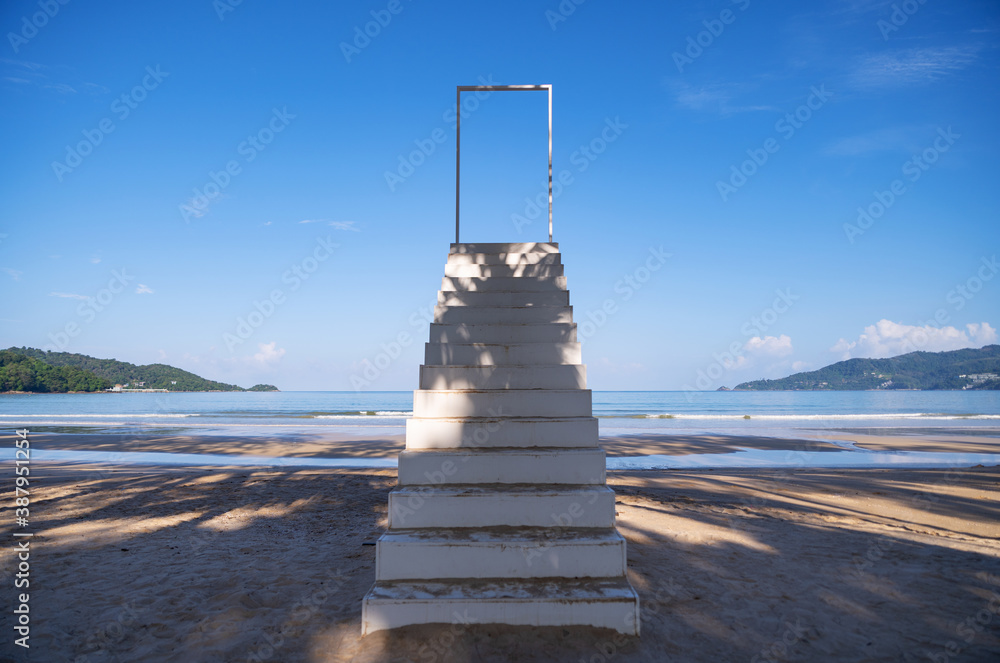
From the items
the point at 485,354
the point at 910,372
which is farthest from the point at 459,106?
the point at 910,372

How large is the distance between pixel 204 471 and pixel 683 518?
30.1 feet

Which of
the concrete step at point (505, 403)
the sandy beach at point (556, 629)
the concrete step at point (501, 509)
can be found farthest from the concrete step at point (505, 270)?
the sandy beach at point (556, 629)

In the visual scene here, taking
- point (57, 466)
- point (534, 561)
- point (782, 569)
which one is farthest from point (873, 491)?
point (57, 466)

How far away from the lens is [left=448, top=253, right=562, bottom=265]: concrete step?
576 cm

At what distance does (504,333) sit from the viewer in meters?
4.54

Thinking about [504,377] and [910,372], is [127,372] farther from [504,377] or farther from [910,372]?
[910,372]

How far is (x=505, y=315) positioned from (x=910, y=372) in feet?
354

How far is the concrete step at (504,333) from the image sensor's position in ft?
14.6

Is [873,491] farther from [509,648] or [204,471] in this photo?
[204,471]

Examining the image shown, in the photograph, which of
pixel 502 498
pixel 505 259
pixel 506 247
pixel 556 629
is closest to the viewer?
pixel 556 629

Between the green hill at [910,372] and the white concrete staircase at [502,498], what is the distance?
326 feet

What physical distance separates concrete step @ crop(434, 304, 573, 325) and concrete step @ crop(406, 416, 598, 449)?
138cm

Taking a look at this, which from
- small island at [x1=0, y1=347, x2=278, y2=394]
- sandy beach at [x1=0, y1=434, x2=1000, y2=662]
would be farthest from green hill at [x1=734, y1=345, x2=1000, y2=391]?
small island at [x1=0, y1=347, x2=278, y2=394]

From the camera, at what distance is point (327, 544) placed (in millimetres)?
5043
